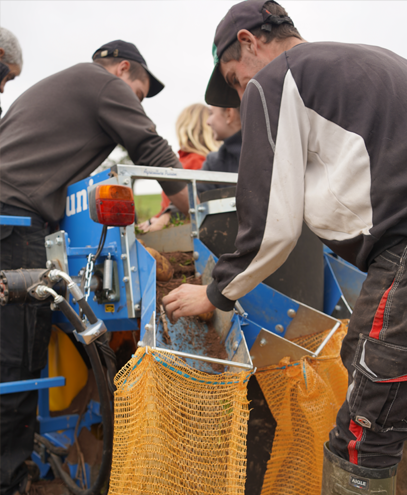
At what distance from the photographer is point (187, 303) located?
159 centimetres

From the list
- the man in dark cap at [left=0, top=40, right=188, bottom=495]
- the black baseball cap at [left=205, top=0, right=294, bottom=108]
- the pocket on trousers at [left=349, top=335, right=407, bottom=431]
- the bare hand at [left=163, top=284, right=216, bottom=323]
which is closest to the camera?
the pocket on trousers at [left=349, top=335, right=407, bottom=431]

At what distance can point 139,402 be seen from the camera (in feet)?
4.59

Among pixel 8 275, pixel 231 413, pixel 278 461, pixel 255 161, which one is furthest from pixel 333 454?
pixel 8 275

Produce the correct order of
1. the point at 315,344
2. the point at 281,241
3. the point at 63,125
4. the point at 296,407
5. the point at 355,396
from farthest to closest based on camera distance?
the point at 63,125, the point at 315,344, the point at 296,407, the point at 281,241, the point at 355,396

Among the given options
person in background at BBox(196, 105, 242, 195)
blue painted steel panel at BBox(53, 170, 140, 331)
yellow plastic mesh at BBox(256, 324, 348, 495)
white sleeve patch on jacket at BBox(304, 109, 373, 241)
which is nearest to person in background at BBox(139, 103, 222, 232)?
person in background at BBox(196, 105, 242, 195)

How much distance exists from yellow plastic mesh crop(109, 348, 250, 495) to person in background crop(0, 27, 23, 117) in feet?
7.72

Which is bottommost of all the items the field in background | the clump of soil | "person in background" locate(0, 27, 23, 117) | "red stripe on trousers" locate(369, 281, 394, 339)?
the field in background

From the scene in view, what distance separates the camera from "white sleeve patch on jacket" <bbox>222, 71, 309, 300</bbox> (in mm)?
1314

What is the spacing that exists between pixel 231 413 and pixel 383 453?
18.2 inches

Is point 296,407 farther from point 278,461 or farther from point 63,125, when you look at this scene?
point 63,125

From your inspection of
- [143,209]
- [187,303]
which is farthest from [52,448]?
[143,209]

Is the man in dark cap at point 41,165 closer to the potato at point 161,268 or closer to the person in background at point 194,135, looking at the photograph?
the potato at point 161,268

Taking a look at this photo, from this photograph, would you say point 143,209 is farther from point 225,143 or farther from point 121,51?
point 121,51

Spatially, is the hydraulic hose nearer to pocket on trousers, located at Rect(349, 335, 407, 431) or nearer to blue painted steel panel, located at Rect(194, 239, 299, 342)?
blue painted steel panel, located at Rect(194, 239, 299, 342)
